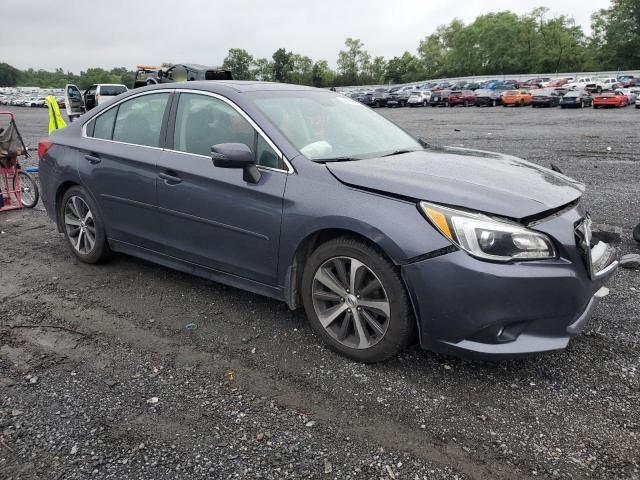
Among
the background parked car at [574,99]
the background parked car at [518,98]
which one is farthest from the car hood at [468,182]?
the background parked car at [518,98]

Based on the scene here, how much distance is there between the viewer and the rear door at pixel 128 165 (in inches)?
164

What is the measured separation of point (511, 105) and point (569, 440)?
43.5 m

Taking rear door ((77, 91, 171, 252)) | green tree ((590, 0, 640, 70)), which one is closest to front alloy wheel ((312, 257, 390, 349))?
rear door ((77, 91, 171, 252))

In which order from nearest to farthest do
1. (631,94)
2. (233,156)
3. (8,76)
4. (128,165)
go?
(233,156)
(128,165)
(631,94)
(8,76)

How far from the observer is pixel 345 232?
315 centimetres

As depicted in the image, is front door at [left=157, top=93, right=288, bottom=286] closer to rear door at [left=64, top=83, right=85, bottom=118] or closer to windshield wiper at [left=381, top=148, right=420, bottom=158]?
windshield wiper at [left=381, top=148, right=420, bottom=158]

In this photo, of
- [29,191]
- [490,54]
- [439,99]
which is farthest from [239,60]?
[29,191]

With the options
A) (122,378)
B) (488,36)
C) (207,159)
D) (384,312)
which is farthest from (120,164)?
(488,36)

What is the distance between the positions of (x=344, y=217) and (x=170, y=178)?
5.19ft

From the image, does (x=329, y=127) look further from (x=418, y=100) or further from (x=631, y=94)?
(x=418, y=100)

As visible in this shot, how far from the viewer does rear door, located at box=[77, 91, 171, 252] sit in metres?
4.17

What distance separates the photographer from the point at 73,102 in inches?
971

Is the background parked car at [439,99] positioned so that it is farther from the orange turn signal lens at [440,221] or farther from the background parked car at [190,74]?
the orange turn signal lens at [440,221]

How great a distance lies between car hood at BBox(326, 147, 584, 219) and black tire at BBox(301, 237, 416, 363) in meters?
0.37
